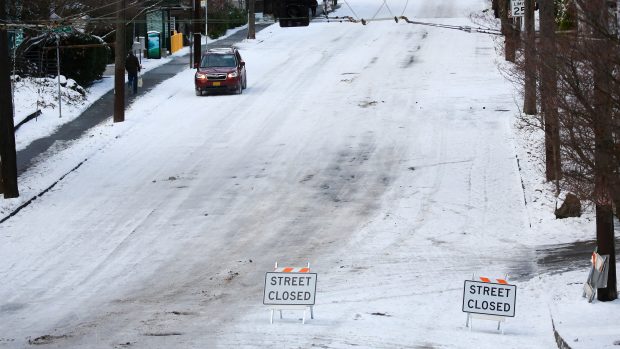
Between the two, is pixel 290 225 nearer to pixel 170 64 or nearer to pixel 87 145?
pixel 87 145

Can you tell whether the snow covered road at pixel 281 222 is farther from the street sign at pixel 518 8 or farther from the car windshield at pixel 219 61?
the street sign at pixel 518 8

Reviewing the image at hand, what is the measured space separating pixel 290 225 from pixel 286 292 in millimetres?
7577

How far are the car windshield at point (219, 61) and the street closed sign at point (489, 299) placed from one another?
25.8 metres

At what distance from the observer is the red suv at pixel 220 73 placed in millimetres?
40250

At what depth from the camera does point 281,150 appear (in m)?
31.4

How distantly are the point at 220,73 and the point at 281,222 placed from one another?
55.5ft

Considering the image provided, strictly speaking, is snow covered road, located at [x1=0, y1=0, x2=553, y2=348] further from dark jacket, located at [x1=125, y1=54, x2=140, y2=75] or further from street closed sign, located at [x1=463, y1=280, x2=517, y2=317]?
dark jacket, located at [x1=125, y1=54, x2=140, y2=75]

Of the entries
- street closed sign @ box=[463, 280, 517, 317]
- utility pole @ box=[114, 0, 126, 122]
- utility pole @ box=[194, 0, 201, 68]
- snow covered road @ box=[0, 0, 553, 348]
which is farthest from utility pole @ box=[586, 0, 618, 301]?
utility pole @ box=[194, 0, 201, 68]

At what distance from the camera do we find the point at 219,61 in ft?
135

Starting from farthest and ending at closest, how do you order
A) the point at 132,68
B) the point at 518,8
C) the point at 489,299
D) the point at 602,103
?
the point at 132,68 < the point at 518,8 < the point at 489,299 < the point at 602,103

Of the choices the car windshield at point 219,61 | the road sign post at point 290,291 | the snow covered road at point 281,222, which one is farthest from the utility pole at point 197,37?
the road sign post at point 290,291

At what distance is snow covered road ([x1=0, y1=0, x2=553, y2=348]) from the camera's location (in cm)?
1692

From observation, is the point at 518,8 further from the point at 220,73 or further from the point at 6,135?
the point at 6,135

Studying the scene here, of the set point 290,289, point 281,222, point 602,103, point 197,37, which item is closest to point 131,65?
point 197,37
